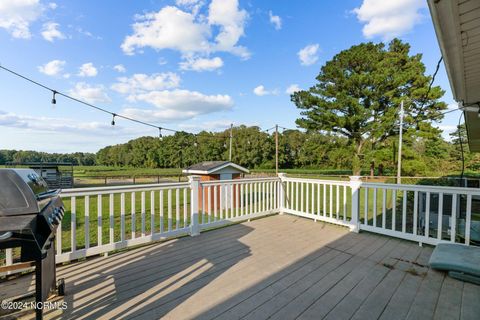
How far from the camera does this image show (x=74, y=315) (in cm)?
161

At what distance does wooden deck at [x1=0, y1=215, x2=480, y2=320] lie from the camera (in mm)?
1656

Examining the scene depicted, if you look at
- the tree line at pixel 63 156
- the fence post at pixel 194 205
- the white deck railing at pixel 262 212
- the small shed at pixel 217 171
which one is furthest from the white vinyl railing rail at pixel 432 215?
the tree line at pixel 63 156

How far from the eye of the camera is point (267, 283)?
2.05m

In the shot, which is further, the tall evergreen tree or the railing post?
the tall evergreen tree

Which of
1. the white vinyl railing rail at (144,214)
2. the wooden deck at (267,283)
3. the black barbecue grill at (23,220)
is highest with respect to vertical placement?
the black barbecue grill at (23,220)

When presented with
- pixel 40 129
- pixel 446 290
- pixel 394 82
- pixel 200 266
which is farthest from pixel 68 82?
pixel 394 82

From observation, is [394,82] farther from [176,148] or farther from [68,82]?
[176,148]

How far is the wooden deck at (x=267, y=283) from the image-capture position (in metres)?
1.66

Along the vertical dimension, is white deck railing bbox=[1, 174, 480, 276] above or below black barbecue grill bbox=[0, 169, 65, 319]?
below

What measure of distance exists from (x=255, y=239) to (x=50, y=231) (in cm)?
251

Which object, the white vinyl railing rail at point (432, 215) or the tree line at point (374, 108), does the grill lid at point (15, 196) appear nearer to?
the white vinyl railing rail at point (432, 215)

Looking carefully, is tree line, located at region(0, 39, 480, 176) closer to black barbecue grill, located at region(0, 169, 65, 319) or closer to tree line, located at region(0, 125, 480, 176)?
tree line, located at region(0, 125, 480, 176)

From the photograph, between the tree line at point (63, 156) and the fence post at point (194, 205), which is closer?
the fence post at point (194, 205)

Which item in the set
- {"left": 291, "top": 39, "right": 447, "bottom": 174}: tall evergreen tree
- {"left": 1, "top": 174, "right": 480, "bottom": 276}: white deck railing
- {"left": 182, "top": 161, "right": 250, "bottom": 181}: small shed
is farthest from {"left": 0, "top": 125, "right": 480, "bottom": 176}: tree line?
{"left": 182, "top": 161, "right": 250, "bottom": 181}: small shed
